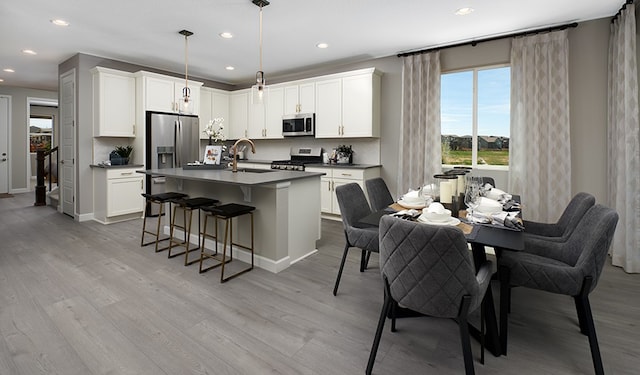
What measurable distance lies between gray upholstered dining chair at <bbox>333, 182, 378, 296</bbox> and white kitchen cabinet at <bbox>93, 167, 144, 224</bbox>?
4146 millimetres

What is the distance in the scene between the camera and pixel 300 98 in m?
6.00

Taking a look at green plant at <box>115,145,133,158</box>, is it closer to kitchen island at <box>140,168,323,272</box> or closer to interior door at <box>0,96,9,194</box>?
kitchen island at <box>140,168,323,272</box>

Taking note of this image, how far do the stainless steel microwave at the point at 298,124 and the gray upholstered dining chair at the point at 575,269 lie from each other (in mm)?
4260

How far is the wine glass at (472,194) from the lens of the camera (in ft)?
7.80

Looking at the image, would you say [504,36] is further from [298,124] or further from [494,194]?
[298,124]

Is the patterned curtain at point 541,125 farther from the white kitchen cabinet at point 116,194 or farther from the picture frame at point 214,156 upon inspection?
the white kitchen cabinet at point 116,194

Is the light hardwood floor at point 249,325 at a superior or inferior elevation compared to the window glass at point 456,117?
inferior

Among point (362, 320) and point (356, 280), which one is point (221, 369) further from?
point (356, 280)

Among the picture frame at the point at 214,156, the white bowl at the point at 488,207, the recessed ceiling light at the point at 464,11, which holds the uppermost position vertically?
the recessed ceiling light at the point at 464,11

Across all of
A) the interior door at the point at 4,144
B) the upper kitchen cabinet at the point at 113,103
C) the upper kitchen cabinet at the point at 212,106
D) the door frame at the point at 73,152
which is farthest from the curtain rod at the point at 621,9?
the interior door at the point at 4,144

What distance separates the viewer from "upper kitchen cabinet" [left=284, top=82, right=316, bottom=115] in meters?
5.84

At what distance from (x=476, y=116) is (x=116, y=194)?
18.3ft

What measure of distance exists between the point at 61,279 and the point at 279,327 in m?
2.18

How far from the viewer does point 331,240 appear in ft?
14.1
